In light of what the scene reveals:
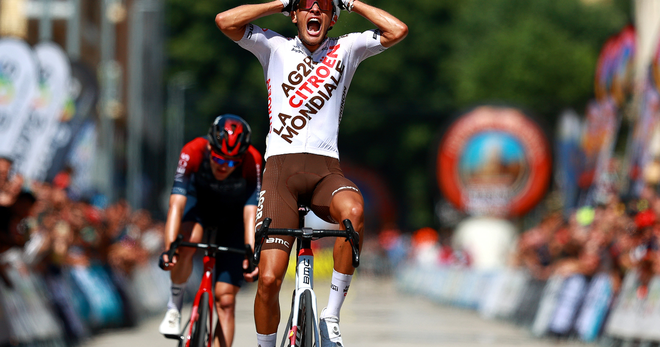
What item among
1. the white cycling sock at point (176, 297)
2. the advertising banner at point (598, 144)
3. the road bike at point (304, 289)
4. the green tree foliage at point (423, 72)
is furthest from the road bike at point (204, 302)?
the green tree foliage at point (423, 72)

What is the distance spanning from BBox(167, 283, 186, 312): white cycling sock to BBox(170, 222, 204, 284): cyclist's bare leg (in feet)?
0.13

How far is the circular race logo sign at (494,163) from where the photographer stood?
32.2m

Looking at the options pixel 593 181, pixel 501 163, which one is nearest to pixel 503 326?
pixel 593 181

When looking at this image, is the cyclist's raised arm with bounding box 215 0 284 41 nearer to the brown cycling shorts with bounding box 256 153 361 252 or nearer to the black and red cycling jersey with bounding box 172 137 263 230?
the brown cycling shorts with bounding box 256 153 361 252

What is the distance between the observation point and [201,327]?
27.1 feet

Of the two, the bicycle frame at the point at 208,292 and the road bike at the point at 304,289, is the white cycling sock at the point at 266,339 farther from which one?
the bicycle frame at the point at 208,292

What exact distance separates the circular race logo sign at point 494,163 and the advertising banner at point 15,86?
18.4 meters

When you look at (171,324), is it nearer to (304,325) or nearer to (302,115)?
(304,325)

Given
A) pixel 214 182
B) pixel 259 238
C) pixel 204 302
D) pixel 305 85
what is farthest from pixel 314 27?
pixel 204 302

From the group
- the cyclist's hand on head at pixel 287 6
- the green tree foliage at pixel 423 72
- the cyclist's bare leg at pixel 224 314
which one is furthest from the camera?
the green tree foliage at pixel 423 72

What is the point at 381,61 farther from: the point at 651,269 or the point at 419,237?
the point at 651,269

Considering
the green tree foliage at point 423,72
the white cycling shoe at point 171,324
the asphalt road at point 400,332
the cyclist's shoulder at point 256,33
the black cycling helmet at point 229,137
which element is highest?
the green tree foliage at point 423,72

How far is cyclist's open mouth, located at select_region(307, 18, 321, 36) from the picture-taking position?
23.5 feet

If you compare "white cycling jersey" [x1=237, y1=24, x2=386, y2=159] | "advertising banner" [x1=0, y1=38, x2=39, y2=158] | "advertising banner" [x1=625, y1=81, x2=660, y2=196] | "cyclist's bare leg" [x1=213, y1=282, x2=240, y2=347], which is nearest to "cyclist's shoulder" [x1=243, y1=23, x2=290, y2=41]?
"white cycling jersey" [x1=237, y1=24, x2=386, y2=159]
